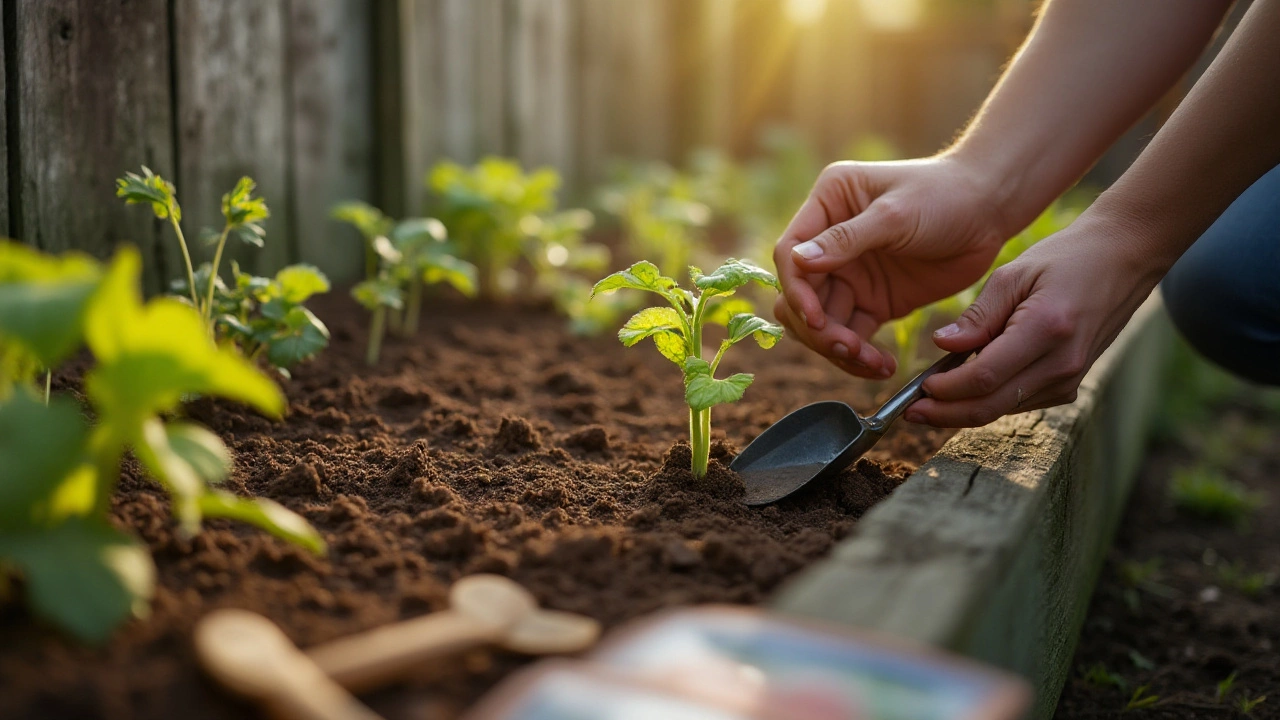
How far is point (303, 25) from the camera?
2779 mm

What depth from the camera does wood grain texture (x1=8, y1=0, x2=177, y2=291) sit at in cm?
189

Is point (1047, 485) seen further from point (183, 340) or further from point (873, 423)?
point (183, 340)

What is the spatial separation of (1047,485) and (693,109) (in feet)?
16.9

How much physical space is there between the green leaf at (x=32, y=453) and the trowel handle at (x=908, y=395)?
1.15 meters

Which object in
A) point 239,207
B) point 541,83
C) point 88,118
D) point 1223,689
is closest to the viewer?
point 239,207

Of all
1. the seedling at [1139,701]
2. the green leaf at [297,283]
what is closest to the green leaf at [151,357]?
the green leaf at [297,283]

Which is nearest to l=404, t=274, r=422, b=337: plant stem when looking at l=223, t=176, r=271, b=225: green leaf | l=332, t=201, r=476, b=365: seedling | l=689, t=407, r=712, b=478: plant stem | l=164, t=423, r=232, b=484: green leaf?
l=332, t=201, r=476, b=365: seedling

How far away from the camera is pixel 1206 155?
152cm

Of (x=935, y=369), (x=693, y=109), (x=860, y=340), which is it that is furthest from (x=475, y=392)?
(x=693, y=109)

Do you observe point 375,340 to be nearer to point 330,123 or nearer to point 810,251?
point 330,123

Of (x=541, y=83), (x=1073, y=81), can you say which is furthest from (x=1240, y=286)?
(x=541, y=83)

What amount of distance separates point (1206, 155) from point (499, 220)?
6.90 feet

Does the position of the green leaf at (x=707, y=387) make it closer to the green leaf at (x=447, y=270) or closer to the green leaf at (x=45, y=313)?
the green leaf at (x=45, y=313)

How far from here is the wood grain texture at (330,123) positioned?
280 cm
